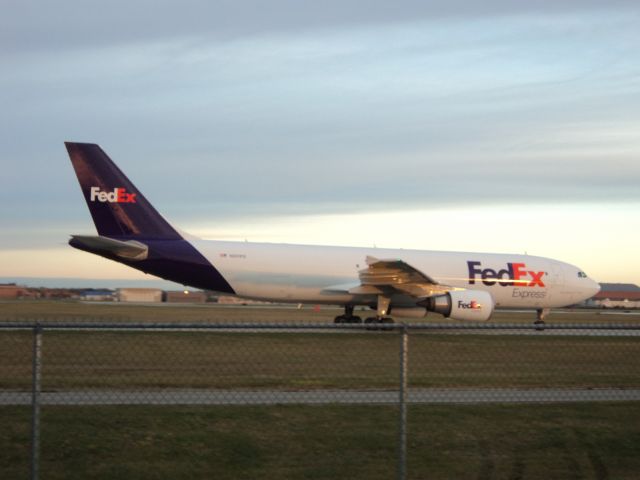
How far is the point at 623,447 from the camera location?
10938 millimetres

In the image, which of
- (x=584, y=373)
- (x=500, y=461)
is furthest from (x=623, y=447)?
(x=584, y=373)

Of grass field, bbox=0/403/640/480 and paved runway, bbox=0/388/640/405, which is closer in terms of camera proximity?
grass field, bbox=0/403/640/480

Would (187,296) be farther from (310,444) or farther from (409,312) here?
(310,444)

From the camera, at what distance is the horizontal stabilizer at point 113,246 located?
106 feet

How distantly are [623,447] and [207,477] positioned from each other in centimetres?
491

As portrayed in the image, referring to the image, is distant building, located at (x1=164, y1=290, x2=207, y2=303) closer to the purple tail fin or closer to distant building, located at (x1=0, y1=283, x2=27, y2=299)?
distant building, located at (x1=0, y1=283, x2=27, y2=299)

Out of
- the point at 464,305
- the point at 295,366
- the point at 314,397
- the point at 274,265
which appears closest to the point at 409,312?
the point at 464,305

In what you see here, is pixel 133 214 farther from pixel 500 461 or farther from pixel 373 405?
pixel 500 461

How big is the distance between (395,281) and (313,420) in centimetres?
2270

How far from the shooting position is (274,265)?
3497 cm

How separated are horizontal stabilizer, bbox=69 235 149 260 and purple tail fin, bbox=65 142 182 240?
24.5 inches

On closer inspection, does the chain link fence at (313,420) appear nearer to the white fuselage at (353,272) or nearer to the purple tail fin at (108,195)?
the purple tail fin at (108,195)

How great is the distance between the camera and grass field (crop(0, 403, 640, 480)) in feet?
30.9

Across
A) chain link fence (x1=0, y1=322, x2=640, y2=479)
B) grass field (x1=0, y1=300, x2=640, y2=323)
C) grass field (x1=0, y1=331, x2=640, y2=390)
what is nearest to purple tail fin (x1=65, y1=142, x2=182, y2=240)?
grass field (x1=0, y1=300, x2=640, y2=323)
